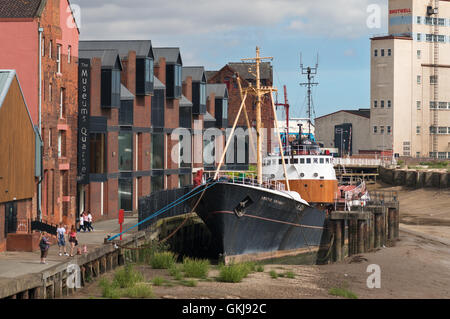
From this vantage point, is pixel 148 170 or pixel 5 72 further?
pixel 148 170

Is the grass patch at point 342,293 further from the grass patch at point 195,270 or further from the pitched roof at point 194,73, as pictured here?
the pitched roof at point 194,73

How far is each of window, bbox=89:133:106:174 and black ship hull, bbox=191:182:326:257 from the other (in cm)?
1200

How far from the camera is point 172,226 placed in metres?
47.2

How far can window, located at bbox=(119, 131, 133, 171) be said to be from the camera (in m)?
55.7

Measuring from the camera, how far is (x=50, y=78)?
130 ft

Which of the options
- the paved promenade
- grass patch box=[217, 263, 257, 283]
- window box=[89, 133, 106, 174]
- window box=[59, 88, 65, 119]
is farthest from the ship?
window box=[89, 133, 106, 174]

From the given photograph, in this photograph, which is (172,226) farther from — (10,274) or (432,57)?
(432,57)

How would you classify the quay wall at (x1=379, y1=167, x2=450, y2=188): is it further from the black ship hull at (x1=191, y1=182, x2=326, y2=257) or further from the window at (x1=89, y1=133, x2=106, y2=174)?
the window at (x1=89, y1=133, x2=106, y2=174)

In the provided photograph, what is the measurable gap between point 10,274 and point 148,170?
3392 cm

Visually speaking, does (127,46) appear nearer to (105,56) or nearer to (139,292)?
(105,56)

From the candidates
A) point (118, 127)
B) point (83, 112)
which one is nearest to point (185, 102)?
point (118, 127)

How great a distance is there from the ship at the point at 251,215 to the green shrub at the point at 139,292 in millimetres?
11302

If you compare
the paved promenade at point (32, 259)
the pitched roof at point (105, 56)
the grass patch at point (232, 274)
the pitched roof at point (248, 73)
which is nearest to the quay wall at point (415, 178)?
the pitched roof at point (248, 73)

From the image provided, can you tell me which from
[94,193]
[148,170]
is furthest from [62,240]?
[148,170]
